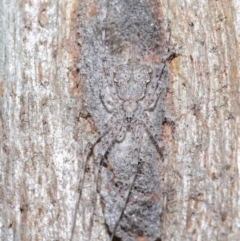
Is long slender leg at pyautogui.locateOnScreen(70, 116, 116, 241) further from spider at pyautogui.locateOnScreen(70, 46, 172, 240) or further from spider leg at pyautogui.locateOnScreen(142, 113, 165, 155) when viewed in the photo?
spider leg at pyautogui.locateOnScreen(142, 113, 165, 155)

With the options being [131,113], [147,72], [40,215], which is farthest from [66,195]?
[147,72]

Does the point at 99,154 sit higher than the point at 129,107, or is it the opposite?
the point at 129,107

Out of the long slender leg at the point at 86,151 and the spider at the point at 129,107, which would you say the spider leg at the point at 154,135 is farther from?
the long slender leg at the point at 86,151

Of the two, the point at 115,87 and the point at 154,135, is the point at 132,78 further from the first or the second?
the point at 154,135

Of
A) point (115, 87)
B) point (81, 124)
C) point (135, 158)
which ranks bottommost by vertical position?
point (135, 158)

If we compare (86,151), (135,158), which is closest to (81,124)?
(86,151)

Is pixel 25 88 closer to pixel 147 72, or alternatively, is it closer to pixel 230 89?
pixel 147 72

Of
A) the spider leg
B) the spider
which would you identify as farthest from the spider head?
the spider leg

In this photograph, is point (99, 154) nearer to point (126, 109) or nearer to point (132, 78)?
point (126, 109)
